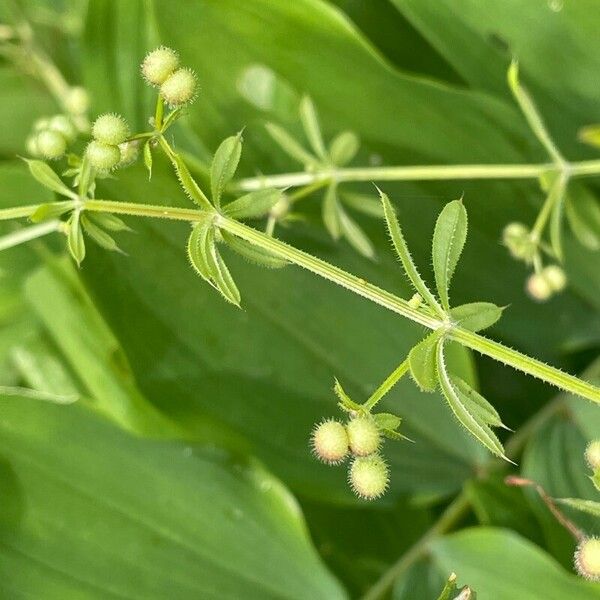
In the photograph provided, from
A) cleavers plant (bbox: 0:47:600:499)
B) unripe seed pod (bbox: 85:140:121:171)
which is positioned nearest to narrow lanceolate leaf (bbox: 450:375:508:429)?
cleavers plant (bbox: 0:47:600:499)

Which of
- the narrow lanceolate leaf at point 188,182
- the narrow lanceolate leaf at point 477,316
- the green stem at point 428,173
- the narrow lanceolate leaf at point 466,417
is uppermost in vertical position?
the green stem at point 428,173

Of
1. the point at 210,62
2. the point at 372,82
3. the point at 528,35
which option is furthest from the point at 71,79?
the point at 528,35

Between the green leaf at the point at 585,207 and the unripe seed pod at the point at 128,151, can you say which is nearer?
the unripe seed pod at the point at 128,151

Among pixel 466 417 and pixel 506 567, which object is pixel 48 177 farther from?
pixel 506 567

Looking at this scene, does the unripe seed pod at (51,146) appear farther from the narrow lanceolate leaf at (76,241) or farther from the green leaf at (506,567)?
the green leaf at (506,567)

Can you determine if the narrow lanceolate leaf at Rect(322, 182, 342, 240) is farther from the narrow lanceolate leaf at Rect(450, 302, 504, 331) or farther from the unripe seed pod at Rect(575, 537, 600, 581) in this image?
the unripe seed pod at Rect(575, 537, 600, 581)

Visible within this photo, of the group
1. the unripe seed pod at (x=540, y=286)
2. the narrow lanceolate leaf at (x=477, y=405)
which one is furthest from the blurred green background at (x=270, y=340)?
the narrow lanceolate leaf at (x=477, y=405)

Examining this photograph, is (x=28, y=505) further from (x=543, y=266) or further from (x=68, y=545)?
(x=543, y=266)
